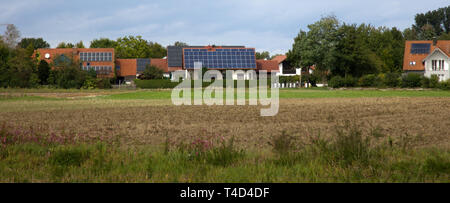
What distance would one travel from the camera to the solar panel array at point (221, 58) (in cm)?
8456

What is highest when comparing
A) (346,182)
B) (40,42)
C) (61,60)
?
(40,42)

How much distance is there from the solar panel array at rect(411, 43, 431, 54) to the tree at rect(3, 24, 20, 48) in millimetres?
75238

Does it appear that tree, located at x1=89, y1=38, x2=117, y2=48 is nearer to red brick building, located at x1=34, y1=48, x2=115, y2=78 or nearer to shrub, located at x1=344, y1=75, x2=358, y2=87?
red brick building, located at x1=34, y1=48, x2=115, y2=78

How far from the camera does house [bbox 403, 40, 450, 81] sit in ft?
247

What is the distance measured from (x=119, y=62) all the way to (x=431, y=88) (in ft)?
194

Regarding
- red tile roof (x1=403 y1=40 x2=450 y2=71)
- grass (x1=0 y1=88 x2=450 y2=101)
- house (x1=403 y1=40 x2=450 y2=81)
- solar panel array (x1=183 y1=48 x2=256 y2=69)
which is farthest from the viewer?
solar panel array (x1=183 y1=48 x2=256 y2=69)

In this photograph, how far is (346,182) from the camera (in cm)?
700

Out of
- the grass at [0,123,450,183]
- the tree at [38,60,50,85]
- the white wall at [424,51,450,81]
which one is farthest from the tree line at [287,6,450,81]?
the grass at [0,123,450,183]

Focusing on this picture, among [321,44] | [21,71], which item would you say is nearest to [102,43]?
[21,71]

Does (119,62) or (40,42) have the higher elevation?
(40,42)

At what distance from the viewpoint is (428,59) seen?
76.8m
